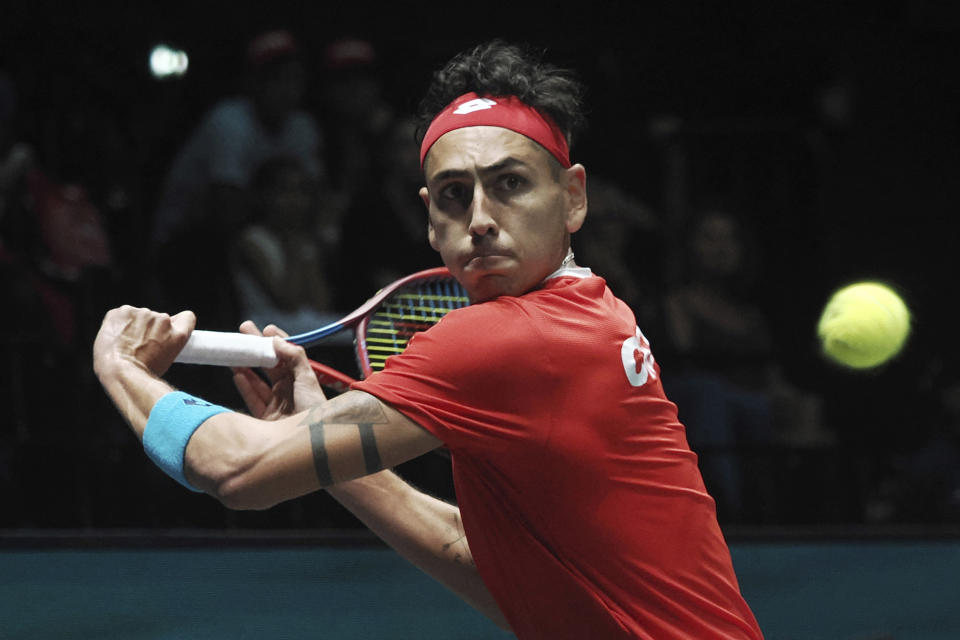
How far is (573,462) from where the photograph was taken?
2088 mm

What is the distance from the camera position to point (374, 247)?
16.6 ft

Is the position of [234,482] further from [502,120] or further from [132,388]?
[502,120]

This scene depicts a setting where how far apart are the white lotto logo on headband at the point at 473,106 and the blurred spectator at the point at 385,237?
2.71 meters

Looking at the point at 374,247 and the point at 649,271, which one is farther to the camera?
the point at 649,271

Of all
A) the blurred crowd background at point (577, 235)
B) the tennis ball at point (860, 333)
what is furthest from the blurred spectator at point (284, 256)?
the tennis ball at point (860, 333)

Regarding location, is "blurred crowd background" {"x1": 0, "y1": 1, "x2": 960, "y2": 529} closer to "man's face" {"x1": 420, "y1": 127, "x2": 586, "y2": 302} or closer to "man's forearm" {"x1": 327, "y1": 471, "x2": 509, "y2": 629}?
"man's forearm" {"x1": 327, "y1": 471, "x2": 509, "y2": 629}

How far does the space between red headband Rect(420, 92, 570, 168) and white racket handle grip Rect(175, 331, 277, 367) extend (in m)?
0.47

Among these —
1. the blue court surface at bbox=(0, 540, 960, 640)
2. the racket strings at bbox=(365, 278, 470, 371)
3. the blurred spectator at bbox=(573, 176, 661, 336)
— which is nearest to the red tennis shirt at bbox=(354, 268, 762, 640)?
the racket strings at bbox=(365, 278, 470, 371)

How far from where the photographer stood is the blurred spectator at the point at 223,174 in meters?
4.89

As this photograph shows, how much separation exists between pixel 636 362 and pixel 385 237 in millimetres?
3031

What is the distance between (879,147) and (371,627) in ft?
14.2

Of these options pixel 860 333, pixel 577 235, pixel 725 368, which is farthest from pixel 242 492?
pixel 577 235

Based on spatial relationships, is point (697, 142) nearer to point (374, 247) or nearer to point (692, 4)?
point (692, 4)

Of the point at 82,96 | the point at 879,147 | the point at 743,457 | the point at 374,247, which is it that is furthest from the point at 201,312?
the point at 879,147
